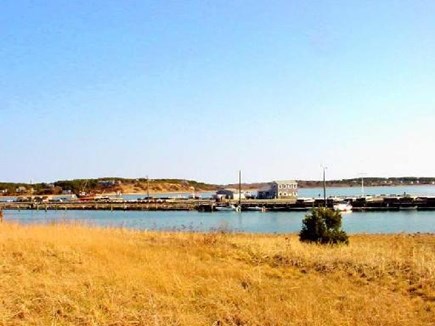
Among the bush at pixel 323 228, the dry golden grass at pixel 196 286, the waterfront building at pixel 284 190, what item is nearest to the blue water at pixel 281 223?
the bush at pixel 323 228

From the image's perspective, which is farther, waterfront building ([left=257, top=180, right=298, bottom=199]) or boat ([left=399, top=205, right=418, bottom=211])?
waterfront building ([left=257, top=180, right=298, bottom=199])


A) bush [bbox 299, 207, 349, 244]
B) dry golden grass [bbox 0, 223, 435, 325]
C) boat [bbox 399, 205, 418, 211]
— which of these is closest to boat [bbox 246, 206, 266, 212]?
boat [bbox 399, 205, 418, 211]

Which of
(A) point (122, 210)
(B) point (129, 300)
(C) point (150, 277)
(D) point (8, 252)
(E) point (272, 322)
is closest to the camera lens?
(E) point (272, 322)

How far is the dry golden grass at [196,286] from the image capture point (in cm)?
708

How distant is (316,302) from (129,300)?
293 cm

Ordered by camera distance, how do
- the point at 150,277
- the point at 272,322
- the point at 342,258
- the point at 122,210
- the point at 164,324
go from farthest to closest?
the point at 122,210 → the point at 342,258 → the point at 150,277 → the point at 272,322 → the point at 164,324

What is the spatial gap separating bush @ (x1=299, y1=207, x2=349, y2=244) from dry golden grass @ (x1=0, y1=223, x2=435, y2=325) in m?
9.87

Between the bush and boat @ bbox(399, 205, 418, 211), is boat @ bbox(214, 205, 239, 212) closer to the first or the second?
boat @ bbox(399, 205, 418, 211)

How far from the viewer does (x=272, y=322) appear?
6980mm

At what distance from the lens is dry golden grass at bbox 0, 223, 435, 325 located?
708cm

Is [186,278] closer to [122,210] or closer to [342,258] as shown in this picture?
[342,258]

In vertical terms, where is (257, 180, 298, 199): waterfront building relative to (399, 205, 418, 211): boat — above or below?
above

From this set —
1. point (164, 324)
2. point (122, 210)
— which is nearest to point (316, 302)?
point (164, 324)

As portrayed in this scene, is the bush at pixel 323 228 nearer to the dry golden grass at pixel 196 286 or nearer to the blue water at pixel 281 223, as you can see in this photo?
the dry golden grass at pixel 196 286
